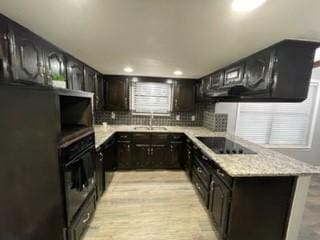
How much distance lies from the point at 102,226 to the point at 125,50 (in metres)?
2.23

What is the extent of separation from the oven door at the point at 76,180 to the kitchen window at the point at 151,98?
243 centimetres

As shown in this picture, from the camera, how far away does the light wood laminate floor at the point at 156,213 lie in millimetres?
1979

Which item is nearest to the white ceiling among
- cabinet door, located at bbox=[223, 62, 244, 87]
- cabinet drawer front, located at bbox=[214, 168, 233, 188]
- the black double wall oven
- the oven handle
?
cabinet door, located at bbox=[223, 62, 244, 87]

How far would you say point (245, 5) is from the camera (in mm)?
989

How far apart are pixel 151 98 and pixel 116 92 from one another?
88 cm

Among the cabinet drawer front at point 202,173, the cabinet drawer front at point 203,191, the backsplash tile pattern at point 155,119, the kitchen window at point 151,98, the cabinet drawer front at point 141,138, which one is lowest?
the cabinet drawer front at point 203,191

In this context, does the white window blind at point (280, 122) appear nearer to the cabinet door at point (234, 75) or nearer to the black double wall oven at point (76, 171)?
the cabinet door at point (234, 75)

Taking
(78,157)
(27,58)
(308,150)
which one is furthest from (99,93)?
(308,150)

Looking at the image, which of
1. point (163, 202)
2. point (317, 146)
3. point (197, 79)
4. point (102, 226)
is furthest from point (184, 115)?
point (317, 146)

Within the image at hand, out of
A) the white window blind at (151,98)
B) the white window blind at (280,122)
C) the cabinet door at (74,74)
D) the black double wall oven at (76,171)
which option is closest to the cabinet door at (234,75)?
the white window blind at (280,122)

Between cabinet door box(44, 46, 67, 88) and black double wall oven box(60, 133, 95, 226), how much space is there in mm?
683

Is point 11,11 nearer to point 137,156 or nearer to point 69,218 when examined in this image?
point 69,218

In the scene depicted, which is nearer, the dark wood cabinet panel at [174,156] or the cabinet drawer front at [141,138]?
the cabinet drawer front at [141,138]

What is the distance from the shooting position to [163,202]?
8.52 ft
